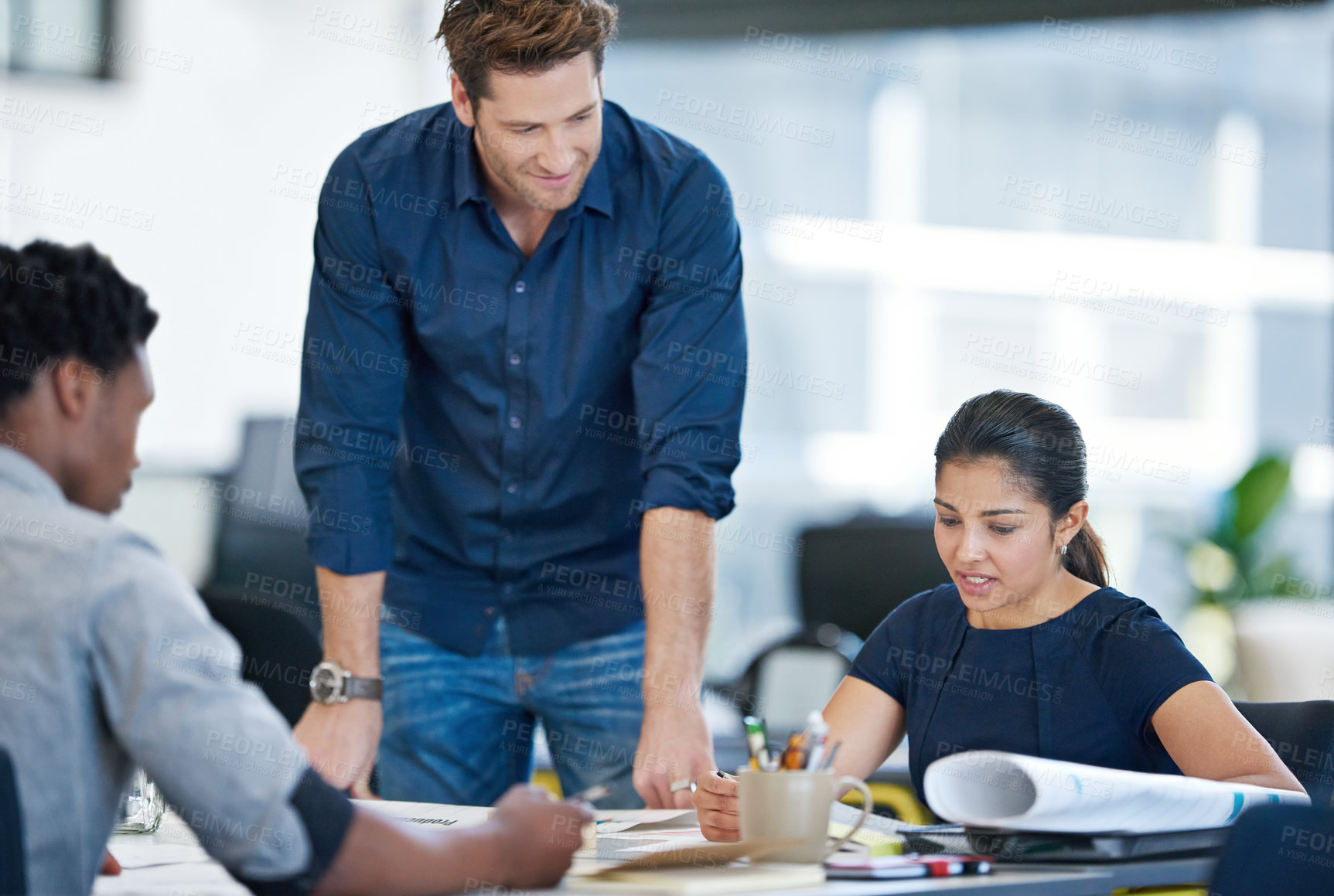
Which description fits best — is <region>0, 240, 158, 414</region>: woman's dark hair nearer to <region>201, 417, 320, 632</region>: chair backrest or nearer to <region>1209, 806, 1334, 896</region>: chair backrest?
<region>1209, 806, 1334, 896</region>: chair backrest

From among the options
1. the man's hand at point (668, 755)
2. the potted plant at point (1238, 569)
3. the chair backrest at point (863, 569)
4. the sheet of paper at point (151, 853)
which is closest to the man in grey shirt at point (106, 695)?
the sheet of paper at point (151, 853)

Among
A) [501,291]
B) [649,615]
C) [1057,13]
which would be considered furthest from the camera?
[1057,13]

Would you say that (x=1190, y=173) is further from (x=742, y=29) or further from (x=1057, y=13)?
(x=742, y=29)

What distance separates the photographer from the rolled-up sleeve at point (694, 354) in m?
1.83

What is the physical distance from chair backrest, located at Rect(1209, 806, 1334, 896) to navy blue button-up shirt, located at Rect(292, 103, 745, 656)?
958mm

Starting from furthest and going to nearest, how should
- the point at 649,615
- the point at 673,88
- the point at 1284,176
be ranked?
the point at 1284,176, the point at 673,88, the point at 649,615

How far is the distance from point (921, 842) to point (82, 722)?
0.80 meters

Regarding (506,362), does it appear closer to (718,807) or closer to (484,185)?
(484,185)

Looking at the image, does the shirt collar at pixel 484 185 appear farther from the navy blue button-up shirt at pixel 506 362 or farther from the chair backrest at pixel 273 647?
the chair backrest at pixel 273 647

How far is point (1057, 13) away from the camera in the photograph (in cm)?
466

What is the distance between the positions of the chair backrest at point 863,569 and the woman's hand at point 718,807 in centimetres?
246

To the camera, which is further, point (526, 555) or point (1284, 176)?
point (1284, 176)

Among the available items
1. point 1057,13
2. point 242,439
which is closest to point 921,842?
point 242,439

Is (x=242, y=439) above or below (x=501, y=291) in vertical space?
below
